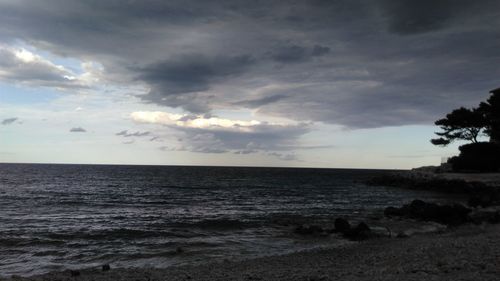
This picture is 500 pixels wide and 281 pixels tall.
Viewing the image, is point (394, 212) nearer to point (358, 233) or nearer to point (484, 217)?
point (484, 217)

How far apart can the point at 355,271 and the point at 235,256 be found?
7217 millimetres

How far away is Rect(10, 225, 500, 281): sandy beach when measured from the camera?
11.8 meters

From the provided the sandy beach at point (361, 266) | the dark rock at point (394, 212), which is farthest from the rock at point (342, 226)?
the dark rock at point (394, 212)

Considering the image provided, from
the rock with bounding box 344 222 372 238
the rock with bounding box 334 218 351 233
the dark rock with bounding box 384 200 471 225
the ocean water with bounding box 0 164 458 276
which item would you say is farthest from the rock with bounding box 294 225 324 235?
the dark rock with bounding box 384 200 471 225

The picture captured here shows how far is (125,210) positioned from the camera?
3778 cm

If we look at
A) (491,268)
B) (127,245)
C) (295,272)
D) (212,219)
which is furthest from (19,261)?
(491,268)

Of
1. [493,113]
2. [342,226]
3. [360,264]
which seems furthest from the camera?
[493,113]

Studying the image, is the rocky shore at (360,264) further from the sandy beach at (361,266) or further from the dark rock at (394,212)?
the dark rock at (394,212)

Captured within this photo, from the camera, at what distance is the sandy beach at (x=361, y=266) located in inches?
466

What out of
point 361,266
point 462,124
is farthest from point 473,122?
point 361,266

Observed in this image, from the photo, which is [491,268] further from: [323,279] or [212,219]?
[212,219]

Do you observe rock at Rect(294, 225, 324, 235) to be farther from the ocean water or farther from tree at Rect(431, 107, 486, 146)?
tree at Rect(431, 107, 486, 146)

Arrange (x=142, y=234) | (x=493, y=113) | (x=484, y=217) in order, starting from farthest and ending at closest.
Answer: (x=493, y=113)
(x=484, y=217)
(x=142, y=234)

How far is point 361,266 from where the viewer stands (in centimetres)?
1384
